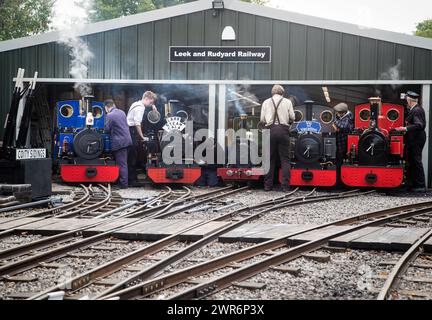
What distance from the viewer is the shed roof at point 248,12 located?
13.2 meters

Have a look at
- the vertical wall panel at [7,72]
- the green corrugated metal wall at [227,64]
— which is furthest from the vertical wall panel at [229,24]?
the vertical wall panel at [7,72]

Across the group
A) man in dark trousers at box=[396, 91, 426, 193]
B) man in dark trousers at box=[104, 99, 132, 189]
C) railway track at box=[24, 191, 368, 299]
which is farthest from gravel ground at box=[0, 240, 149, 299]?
man in dark trousers at box=[396, 91, 426, 193]

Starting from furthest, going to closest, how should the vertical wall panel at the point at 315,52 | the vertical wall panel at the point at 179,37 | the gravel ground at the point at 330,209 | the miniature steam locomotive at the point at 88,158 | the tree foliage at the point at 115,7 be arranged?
the tree foliage at the point at 115,7 < the vertical wall panel at the point at 179,37 < the vertical wall panel at the point at 315,52 < the miniature steam locomotive at the point at 88,158 < the gravel ground at the point at 330,209

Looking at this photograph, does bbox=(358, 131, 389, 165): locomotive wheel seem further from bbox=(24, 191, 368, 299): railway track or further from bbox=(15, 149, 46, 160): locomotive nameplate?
bbox=(15, 149, 46, 160): locomotive nameplate

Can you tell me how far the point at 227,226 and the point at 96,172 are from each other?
6.18 meters

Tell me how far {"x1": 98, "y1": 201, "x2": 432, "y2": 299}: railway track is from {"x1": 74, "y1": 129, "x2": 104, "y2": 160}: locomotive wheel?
6.75 m

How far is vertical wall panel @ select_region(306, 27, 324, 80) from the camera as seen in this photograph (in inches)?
533

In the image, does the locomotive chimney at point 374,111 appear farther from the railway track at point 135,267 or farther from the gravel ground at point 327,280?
the gravel ground at point 327,280

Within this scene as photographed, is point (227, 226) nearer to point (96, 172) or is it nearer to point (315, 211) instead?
point (315, 211)

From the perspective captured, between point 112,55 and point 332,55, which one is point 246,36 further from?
point 112,55

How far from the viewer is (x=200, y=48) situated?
45.5 ft

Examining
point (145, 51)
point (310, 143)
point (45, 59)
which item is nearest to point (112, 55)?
point (145, 51)

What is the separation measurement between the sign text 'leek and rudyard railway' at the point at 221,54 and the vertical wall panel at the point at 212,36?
137mm
